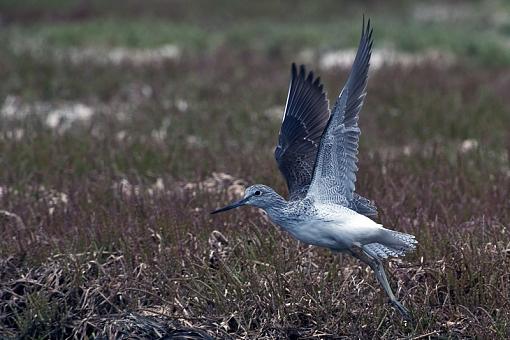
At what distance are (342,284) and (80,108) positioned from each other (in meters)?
6.94

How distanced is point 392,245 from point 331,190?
496 mm

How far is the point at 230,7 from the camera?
24.7 metres

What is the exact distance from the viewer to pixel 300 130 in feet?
20.2

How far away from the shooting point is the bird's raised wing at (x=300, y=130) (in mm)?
6090

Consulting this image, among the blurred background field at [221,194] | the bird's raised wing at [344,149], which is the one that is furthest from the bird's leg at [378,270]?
the bird's raised wing at [344,149]

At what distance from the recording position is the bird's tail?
5.39 metres

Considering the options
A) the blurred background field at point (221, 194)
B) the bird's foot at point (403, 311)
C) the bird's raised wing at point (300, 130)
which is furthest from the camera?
the bird's raised wing at point (300, 130)

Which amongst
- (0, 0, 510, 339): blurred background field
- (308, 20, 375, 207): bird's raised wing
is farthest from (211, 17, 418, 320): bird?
(0, 0, 510, 339): blurred background field

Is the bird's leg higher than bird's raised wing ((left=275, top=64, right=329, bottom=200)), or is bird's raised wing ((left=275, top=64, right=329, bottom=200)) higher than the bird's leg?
bird's raised wing ((left=275, top=64, right=329, bottom=200))

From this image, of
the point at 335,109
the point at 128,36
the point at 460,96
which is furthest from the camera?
the point at 128,36

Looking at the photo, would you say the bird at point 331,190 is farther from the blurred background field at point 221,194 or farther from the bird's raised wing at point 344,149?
the blurred background field at point 221,194

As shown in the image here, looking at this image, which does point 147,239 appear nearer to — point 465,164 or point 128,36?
point 465,164

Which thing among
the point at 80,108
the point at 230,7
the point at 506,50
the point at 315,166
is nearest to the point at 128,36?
the point at 80,108

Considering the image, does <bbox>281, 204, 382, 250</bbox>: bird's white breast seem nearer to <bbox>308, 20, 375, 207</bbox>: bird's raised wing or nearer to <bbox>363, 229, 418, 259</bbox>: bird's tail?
<bbox>363, 229, 418, 259</bbox>: bird's tail
